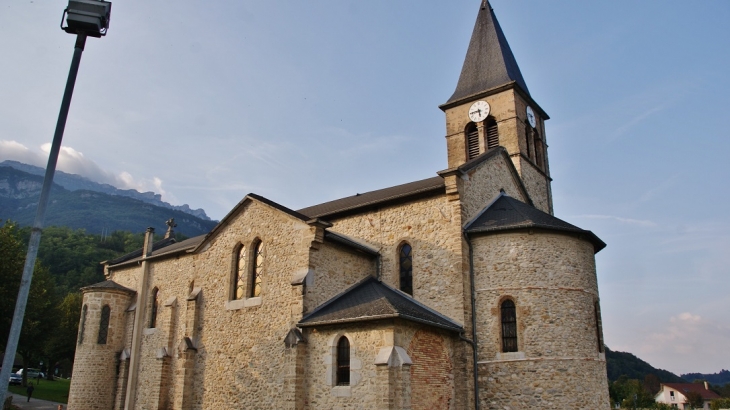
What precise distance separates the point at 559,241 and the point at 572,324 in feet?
9.00

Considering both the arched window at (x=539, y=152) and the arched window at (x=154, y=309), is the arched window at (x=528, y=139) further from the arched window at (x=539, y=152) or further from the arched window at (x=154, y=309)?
the arched window at (x=154, y=309)

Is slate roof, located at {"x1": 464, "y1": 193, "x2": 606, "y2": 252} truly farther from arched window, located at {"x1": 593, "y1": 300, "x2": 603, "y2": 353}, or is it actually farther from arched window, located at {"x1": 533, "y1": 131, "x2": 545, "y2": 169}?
arched window, located at {"x1": 533, "y1": 131, "x2": 545, "y2": 169}

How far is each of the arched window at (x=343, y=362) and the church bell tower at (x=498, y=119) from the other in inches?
582


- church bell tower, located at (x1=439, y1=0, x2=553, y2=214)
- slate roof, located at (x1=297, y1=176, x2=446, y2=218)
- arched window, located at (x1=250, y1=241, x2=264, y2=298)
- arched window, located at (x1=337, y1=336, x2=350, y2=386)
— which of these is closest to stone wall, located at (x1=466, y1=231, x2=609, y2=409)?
slate roof, located at (x1=297, y1=176, x2=446, y2=218)

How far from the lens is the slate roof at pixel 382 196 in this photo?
19877 mm

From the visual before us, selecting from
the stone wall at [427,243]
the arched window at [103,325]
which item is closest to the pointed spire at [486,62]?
the stone wall at [427,243]

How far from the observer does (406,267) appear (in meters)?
20.1

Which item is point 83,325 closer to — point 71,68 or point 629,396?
point 71,68

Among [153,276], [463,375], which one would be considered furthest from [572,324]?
[153,276]

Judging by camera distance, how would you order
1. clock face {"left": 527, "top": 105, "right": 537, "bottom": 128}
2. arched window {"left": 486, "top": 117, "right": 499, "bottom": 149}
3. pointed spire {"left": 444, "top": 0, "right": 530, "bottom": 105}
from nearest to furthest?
1. arched window {"left": 486, "top": 117, "right": 499, "bottom": 149}
2. clock face {"left": 527, "top": 105, "right": 537, "bottom": 128}
3. pointed spire {"left": 444, "top": 0, "right": 530, "bottom": 105}

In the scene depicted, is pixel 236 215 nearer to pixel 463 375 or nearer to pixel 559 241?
pixel 463 375

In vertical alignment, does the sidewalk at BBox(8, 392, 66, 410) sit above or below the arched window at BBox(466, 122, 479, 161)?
below

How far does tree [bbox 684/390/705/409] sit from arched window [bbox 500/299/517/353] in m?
79.3

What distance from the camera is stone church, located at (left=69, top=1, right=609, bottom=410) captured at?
1622 centimetres
